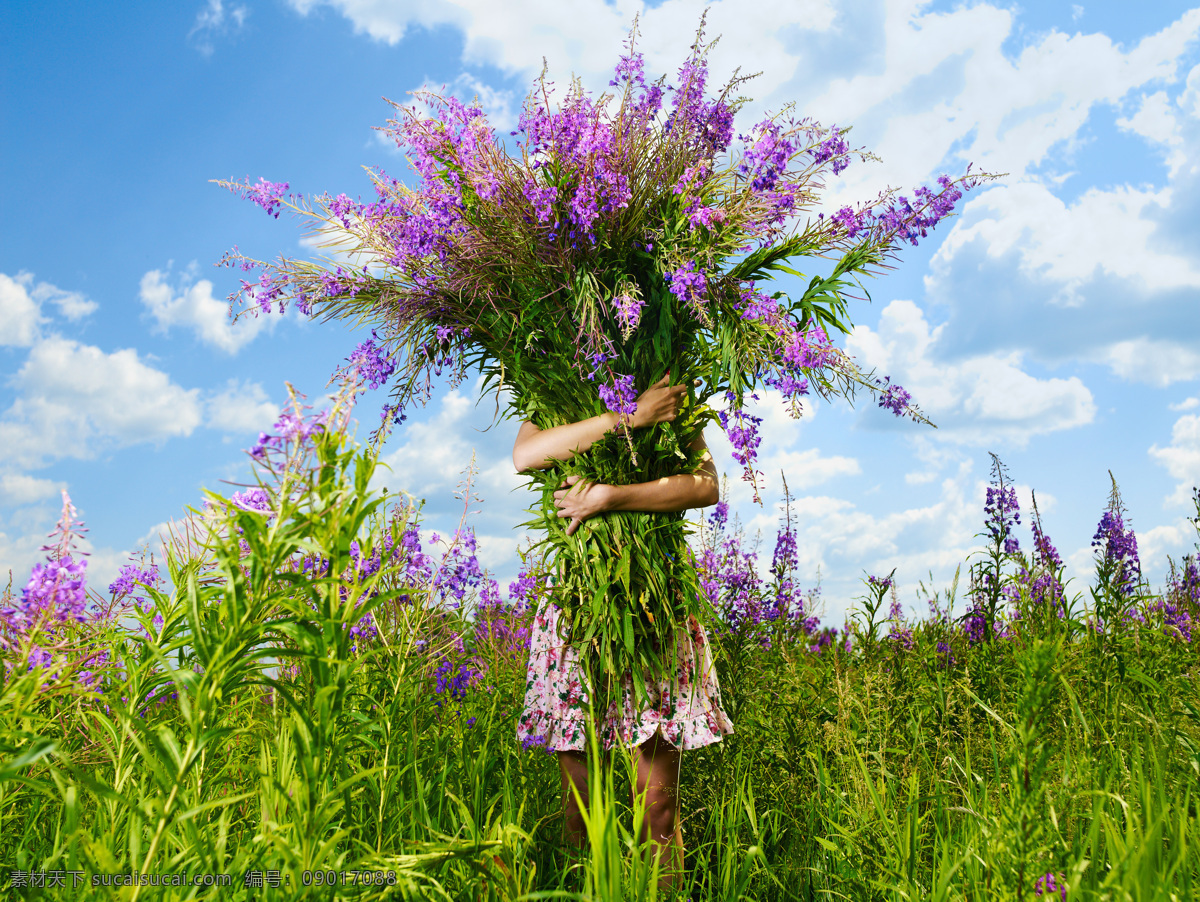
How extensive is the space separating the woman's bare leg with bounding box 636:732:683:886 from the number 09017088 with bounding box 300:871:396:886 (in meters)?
1.21

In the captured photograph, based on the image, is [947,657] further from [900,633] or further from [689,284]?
[689,284]

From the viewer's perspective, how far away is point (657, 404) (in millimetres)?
2881

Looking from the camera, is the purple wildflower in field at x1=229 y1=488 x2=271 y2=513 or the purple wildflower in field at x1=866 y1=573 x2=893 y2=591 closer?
the purple wildflower in field at x1=229 y1=488 x2=271 y2=513

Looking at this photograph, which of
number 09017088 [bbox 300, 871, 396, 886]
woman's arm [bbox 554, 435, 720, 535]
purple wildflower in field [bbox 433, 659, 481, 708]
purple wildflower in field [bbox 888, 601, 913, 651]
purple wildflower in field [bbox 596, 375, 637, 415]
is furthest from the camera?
purple wildflower in field [bbox 888, 601, 913, 651]

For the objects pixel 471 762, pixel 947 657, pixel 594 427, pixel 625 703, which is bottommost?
pixel 471 762

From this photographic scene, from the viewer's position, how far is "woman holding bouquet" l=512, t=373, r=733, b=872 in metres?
2.76

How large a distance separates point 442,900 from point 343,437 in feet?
3.80

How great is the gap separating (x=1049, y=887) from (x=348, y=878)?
1575mm

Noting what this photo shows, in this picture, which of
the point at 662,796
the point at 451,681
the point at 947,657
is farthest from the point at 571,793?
the point at 947,657

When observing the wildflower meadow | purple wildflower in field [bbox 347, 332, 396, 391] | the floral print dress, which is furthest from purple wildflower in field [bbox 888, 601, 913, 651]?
purple wildflower in field [bbox 347, 332, 396, 391]

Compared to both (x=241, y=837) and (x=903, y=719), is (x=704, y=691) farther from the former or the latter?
(x=241, y=837)

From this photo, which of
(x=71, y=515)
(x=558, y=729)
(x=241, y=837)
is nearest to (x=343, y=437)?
(x=71, y=515)

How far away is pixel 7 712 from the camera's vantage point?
4.94ft

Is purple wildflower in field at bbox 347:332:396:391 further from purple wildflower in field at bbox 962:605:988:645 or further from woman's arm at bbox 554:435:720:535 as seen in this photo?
purple wildflower in field at bbox 962:605:988:645
